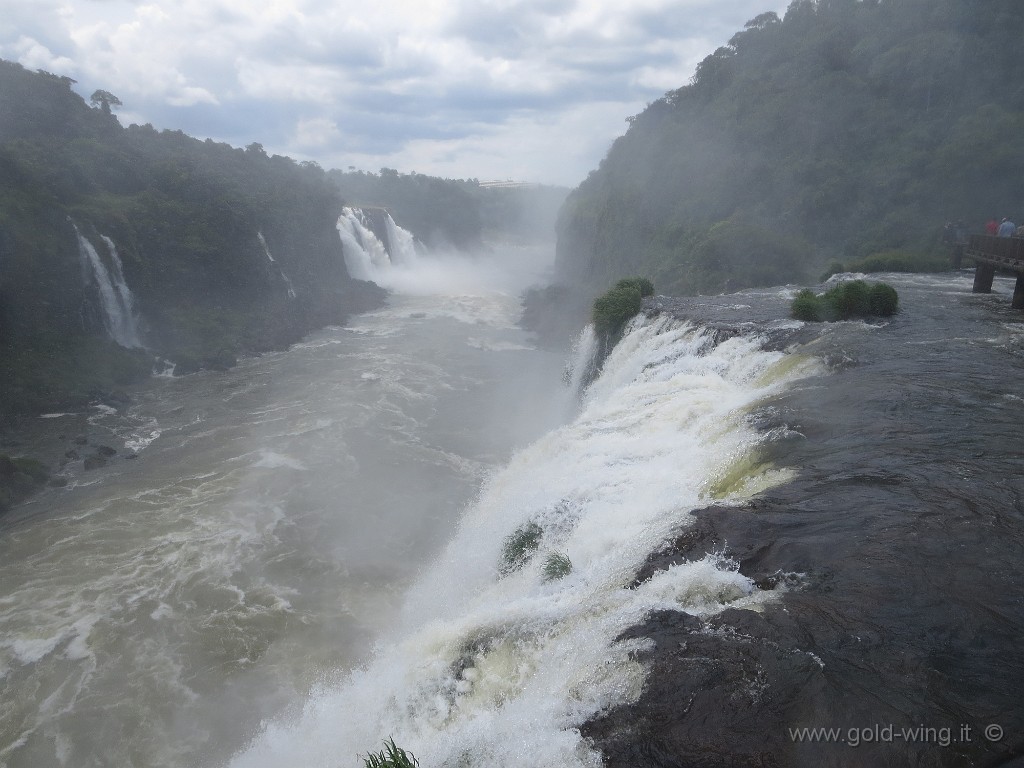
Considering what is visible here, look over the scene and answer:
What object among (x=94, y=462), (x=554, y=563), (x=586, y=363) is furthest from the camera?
(x=586, y=363)

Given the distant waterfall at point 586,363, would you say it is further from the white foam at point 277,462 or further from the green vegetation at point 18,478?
the green vegetation at point 18,478

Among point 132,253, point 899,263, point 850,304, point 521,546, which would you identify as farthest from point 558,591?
point 132,253

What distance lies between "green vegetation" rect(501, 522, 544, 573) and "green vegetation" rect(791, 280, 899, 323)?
1068cm

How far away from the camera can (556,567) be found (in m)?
7.84

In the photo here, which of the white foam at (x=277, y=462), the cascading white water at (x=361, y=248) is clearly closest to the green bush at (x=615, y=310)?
the white foam at (x=277, y=462)

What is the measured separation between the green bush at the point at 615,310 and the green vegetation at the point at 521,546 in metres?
12.0

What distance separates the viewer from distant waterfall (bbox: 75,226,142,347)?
27469mm

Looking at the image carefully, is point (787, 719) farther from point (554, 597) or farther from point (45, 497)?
point (45, 497)

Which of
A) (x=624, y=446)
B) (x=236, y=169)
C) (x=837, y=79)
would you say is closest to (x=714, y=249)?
(x=837, y=79)

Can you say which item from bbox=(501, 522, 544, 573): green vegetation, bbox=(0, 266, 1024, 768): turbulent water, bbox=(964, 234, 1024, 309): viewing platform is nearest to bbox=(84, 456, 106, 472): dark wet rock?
bbox=(0, 266, 1024, 768): turbulent water

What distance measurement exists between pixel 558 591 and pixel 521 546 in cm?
259

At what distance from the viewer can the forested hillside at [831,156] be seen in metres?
30.4

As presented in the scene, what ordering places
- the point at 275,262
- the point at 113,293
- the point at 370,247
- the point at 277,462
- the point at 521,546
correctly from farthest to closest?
the point at 370,247
the point at 275,262
the point at 113,293
the point at 277,462
the point at 521,546

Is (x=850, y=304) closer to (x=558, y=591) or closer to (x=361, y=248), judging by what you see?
(x=558, y=591)
